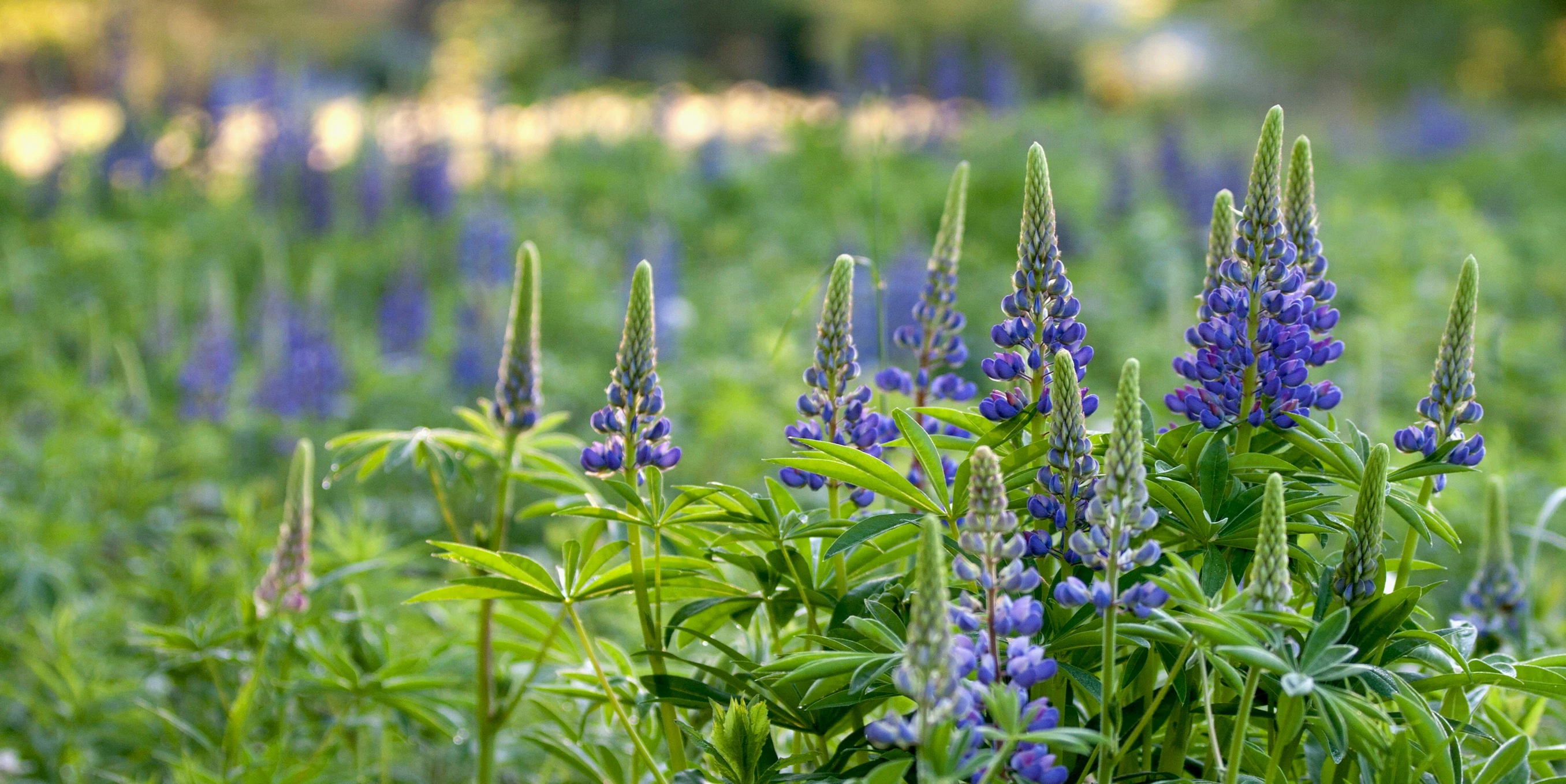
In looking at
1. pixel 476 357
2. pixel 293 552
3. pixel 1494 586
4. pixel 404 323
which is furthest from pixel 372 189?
pixel 1494 586

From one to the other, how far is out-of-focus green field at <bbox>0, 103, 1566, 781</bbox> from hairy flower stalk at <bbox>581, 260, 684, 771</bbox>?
0.64 m

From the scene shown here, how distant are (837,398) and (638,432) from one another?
0.28m

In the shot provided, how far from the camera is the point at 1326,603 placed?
5.14 ft

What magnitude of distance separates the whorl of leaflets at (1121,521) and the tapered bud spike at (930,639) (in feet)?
0.77

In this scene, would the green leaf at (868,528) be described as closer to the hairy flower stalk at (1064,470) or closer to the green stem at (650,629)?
the hairy flower stalk at (1064,470)

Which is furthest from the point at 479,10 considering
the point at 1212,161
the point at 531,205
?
the point at 1212,161

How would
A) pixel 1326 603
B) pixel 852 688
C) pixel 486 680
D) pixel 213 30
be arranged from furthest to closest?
pixel 213 30 < pixel 486 680 < pixel 1326 603 < pixel 852 688

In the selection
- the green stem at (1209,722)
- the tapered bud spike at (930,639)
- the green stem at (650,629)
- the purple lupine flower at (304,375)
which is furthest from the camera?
the purple lupine flower at (304,375)

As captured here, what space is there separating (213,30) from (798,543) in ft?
67.7

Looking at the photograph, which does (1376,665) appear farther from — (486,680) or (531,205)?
(531,205)

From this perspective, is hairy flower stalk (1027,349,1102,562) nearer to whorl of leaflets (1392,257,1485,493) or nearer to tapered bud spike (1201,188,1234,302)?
tapered bud spike (1201,188,1234,302)

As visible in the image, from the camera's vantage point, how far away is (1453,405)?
167cm

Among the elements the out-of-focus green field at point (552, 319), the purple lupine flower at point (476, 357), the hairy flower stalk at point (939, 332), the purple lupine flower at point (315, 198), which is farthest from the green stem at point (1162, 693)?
the purple lupine flower at point (315, 198)

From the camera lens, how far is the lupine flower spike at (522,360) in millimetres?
1969
